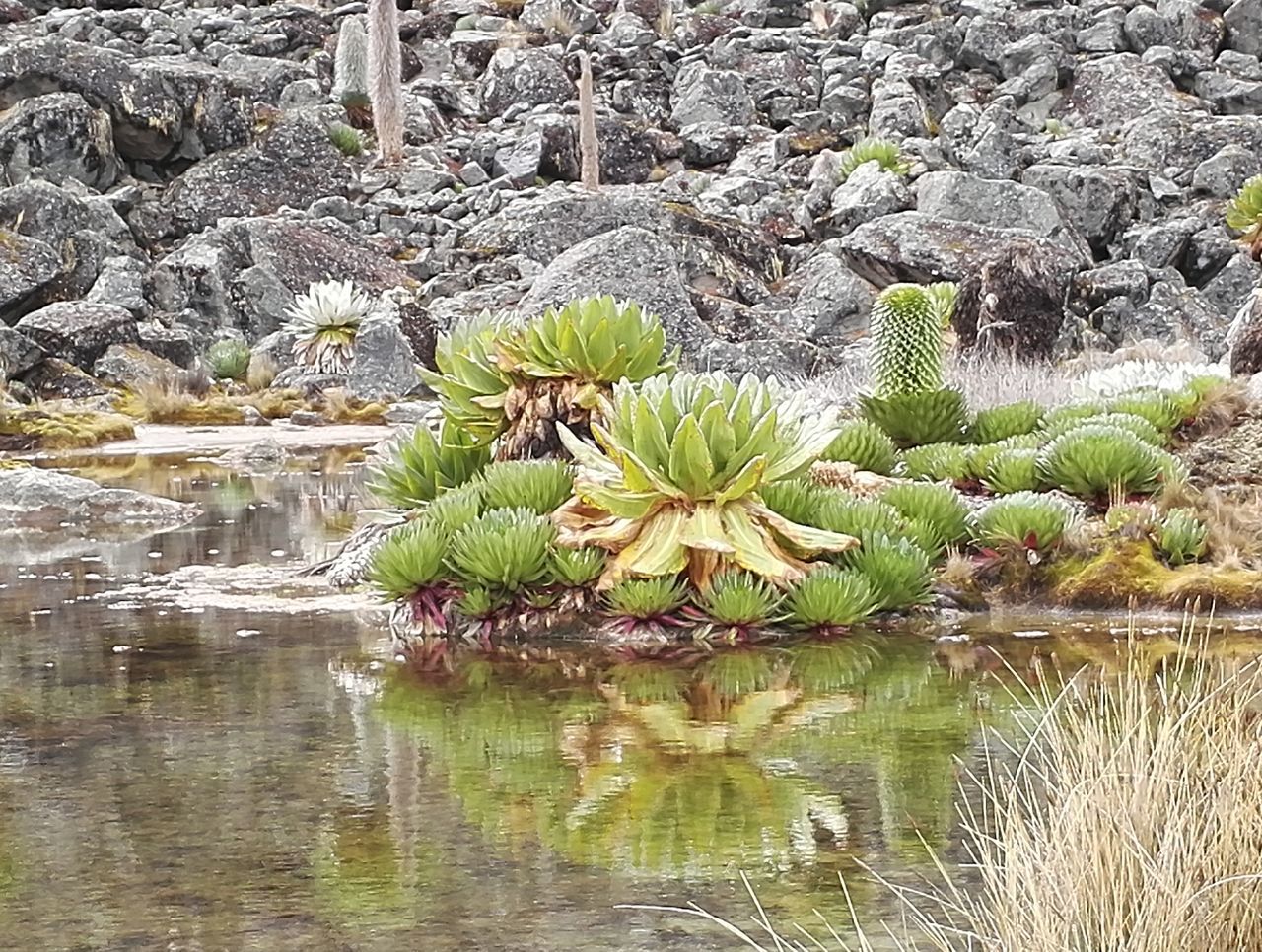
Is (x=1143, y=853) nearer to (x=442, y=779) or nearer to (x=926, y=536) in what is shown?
(x=442, y=779)

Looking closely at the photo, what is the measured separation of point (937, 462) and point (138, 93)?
3034 cm

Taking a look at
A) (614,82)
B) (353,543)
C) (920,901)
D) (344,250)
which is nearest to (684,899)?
(920,901)

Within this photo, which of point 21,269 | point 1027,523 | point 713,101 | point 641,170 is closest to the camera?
point 1027,523

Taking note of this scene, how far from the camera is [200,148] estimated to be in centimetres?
3809

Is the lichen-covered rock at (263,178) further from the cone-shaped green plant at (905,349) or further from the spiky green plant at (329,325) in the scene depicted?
the cone-shaped green plant at (905,349)

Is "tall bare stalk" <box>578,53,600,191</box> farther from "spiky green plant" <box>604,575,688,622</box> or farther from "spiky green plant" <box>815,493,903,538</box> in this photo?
"spiky green plant" <box>604,575,688,622</box>

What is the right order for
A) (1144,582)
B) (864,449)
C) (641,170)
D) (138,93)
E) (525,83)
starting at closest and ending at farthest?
(1144,582)
(864,449)
(138,93)
(641,170)
(525,83)

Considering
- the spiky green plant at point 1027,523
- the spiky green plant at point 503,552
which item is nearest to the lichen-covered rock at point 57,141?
the spiky green plant at point 503,552

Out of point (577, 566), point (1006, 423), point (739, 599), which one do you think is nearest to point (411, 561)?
point (577, 566)

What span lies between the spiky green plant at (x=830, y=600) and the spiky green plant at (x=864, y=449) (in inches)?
87.5

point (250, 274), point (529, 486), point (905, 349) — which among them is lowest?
point (250, 274)

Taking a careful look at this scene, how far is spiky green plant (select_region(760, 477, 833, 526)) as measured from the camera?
8391mm

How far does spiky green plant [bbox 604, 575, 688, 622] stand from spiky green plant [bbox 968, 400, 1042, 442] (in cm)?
407

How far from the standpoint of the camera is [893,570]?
7918mm
